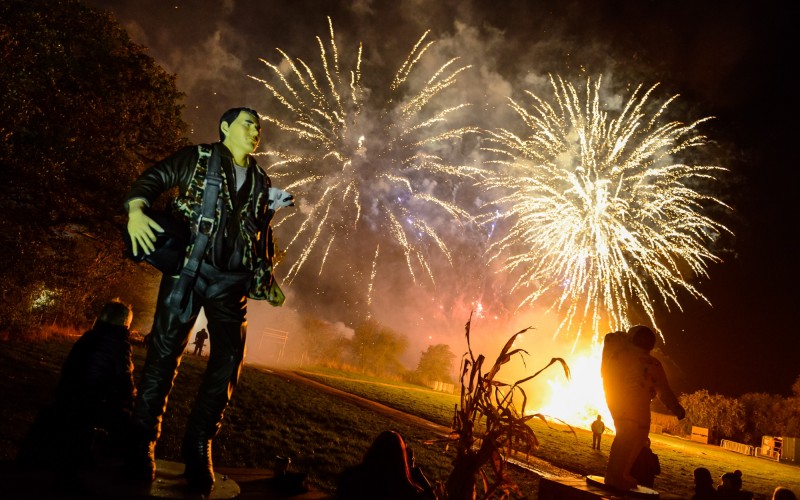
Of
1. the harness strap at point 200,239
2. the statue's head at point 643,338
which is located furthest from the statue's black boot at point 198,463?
the statue's head at point 643,338

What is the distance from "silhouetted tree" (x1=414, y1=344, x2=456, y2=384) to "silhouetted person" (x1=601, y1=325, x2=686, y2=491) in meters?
75.8

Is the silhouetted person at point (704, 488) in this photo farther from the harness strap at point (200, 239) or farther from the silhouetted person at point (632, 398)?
the harness strap at point (200, 239)

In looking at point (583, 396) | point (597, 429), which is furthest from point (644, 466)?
point (583, 396)

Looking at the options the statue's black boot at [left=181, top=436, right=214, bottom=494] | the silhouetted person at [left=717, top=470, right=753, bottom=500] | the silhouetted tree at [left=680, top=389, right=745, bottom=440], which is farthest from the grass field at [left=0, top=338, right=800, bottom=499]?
the silhouetted tree at [left=680, top=389, right=745, bottom=440]

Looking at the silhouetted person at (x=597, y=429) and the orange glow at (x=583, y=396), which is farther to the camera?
the orange glow at (x=583, y=396)

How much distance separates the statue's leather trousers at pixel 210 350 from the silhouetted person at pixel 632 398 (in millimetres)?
4169

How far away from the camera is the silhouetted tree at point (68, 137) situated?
1231cm

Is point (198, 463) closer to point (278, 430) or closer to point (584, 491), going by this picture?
point (584, 491)

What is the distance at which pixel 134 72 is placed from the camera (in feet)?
51.1

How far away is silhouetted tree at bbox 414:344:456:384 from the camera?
7906 cm

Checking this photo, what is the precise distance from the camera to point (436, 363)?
262 feet

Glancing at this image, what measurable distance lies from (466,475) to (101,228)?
15.5 meters

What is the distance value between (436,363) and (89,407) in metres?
79.1

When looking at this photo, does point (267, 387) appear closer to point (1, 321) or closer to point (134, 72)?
point (1, 321)
